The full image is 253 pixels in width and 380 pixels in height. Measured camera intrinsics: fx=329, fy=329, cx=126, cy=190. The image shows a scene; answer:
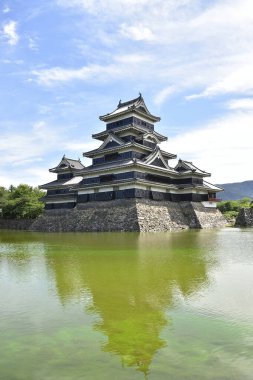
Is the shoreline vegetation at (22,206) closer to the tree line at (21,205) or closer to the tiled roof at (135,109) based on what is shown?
the tree line at (21,205)

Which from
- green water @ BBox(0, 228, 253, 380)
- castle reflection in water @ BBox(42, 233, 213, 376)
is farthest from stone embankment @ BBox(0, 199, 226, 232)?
green water @ BBox(0, 228, 253, 380)

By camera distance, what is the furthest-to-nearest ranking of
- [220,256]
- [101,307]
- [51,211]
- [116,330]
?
[51,211]
[220,256]
[101,307]
[116,330]

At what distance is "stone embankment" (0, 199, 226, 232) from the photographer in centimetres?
3347

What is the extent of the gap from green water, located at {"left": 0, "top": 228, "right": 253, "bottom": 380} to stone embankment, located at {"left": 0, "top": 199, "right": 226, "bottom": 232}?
2152 centimetres

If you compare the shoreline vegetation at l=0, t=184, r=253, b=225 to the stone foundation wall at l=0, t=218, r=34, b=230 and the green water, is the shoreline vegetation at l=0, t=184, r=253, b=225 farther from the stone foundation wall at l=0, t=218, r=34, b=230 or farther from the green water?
the green water

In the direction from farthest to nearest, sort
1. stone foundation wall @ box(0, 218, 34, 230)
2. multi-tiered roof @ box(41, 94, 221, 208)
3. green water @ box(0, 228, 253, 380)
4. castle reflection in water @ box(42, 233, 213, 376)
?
1. stone foundation wall @ box(0, 218, 34, 230)
2. multi-tiered roof @ box(41, 94, 221, 208)
3. castle reflection in water @ box(42, 233, 213, 376)
4. green water @ box(0, 228, 253, 380)

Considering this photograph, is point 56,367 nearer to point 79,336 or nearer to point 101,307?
point 79,336

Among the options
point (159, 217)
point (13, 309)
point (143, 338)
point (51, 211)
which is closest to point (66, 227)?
point (51, 211)

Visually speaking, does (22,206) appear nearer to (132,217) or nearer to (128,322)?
(132,217)

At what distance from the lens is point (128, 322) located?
20.4 ft

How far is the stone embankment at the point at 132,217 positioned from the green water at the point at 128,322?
21518mm

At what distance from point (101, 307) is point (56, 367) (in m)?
2.86

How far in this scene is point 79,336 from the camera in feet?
18.1

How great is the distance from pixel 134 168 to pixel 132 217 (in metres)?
5.72
